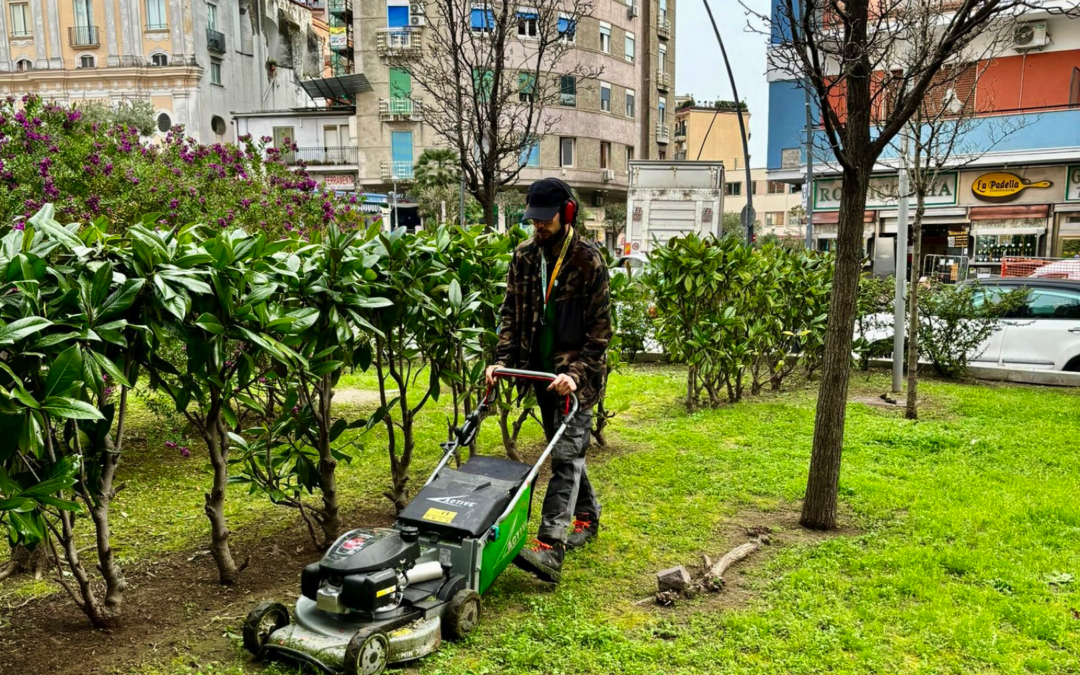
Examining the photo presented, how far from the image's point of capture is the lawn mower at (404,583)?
308 cm

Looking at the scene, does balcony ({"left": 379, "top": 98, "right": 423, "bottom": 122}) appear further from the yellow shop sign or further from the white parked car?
the white parked car

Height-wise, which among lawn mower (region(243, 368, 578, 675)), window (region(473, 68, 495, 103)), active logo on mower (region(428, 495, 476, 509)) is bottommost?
lawn mower (region(243, 368, 578, 675))

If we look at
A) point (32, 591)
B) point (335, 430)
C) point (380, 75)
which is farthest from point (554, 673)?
point (380, 75)

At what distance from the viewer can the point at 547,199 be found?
13.9 feet

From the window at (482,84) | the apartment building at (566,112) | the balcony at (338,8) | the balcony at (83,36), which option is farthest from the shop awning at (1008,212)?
the balcony at (83,36)

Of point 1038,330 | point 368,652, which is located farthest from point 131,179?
point 1038,330

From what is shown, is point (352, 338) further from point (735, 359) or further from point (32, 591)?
point (735, 359)

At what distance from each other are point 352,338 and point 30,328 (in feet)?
5.70

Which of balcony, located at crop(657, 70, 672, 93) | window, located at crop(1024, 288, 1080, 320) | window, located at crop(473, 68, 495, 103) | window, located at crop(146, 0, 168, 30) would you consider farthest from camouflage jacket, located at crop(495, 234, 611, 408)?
balcony, located at crop(657, 70, 672, 93)

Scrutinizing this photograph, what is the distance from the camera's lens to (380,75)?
4300 cm

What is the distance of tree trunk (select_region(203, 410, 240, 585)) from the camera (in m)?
3.82

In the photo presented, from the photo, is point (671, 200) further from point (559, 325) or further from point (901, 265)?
point (559, 325)

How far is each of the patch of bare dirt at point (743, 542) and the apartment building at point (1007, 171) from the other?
1710 cm

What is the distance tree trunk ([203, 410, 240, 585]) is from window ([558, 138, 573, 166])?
40.7m
